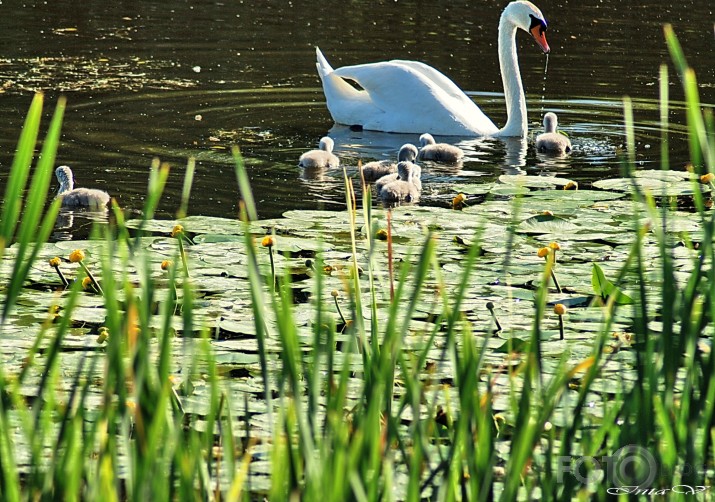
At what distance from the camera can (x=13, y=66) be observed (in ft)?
38.6

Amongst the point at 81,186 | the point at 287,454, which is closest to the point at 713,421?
the point at 287,454

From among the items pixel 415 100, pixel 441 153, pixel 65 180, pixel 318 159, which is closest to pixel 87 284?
pixel 65 180

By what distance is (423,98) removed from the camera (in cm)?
1008

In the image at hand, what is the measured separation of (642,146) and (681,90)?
9.12ft

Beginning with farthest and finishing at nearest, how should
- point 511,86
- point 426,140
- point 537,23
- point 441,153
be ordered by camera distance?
point 537,23 < point 511,86 < point 426,140 < point 441,153

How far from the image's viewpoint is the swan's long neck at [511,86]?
987cm

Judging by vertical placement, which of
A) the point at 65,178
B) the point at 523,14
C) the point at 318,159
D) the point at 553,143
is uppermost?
the point at 523,14

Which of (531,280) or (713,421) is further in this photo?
(531,280)

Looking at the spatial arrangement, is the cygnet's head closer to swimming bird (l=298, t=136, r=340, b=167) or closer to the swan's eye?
swimming bird (l=298, t=136, r=340, b=167)

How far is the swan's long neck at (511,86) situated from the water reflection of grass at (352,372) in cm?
346

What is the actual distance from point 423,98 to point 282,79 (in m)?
2.47

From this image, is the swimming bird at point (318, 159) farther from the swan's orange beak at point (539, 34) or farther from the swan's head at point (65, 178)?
the swan's orange beak at point (539, 34)

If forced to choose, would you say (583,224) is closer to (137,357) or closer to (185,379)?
(185,379)

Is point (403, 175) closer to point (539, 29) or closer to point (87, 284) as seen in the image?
point (87, 284)
